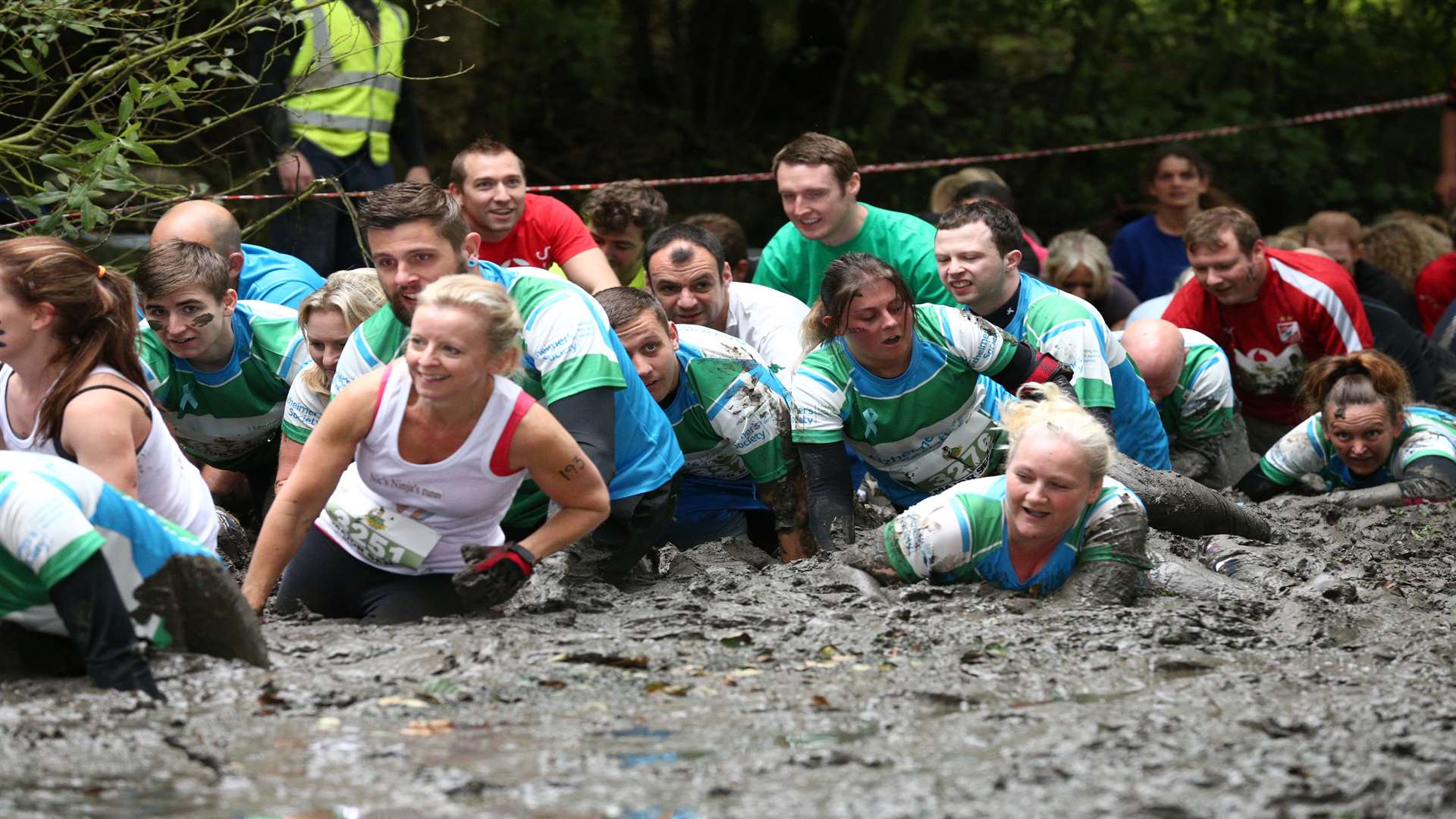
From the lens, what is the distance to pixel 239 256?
6.26 metres

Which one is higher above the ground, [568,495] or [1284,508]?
[568,495]

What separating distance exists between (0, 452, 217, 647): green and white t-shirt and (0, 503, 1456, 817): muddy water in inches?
7.7

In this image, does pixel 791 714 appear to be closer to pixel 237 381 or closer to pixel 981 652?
pixel 981 652

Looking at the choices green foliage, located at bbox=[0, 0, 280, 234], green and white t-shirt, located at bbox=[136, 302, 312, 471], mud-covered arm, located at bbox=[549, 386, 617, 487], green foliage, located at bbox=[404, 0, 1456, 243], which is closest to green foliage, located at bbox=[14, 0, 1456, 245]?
green foliage, located at bbox=[404, 0, 1456, 243]

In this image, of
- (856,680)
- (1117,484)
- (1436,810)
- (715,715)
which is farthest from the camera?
(1117,484)

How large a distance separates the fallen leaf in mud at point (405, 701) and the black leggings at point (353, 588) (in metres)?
0.79

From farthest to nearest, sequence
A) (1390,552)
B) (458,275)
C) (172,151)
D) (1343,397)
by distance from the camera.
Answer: (172,151) → (1343,397) → (1390,552) → (458,275)

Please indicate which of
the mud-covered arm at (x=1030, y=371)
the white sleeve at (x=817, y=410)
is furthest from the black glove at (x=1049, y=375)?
the white sleeve at (x=817, y=410)

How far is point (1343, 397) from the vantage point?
6750mm

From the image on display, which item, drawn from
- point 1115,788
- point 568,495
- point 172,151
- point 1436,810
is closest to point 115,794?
point 568,495

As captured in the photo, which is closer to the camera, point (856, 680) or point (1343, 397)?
point (856, 680)

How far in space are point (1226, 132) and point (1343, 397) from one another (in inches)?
213

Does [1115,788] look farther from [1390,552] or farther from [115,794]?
[1390,552]

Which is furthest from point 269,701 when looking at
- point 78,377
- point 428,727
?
point 78,377
